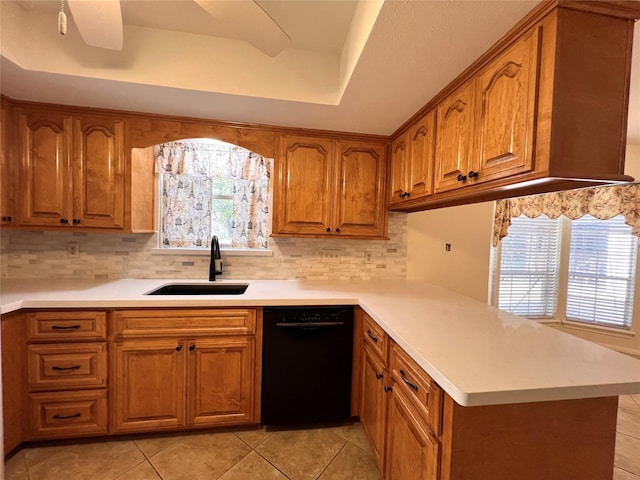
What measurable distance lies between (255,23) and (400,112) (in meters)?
1.07

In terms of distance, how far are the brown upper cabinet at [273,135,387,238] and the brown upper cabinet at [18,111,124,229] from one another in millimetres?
1159

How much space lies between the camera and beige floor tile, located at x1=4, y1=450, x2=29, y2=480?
1.51m

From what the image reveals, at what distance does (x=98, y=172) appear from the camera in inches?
79.3

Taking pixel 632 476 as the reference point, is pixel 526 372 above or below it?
above

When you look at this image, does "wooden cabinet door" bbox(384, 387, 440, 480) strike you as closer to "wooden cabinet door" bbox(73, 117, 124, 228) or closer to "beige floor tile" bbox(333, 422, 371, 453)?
"beige floor tile" bbox(333, 422, 371, 453)

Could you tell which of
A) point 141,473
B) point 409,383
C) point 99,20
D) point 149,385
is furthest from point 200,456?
point 99,20

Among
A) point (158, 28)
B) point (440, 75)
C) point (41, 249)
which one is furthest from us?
point (41, 249)

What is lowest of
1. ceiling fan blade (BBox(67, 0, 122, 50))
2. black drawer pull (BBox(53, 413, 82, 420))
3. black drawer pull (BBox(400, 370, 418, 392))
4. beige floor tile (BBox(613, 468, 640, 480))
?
beige floor tile (BBox(613, 468, 640, 480))

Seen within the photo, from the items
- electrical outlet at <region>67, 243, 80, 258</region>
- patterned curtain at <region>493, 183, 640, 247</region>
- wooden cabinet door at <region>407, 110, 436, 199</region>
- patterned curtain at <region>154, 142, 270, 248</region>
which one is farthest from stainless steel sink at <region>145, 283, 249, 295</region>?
patterned curtain at <region>493, 183, 640, 247</region>

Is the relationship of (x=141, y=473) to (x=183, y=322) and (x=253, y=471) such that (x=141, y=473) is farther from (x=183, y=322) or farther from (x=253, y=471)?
(x=183, y=322)

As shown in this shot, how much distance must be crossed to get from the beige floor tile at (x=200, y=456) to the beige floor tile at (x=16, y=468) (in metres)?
0.63

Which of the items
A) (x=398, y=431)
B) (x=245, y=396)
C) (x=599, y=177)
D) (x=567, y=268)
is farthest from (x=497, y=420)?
(x=567, y=268)

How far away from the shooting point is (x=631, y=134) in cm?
251

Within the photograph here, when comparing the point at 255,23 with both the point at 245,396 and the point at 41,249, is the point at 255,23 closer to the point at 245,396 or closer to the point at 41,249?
the point at 245,396
